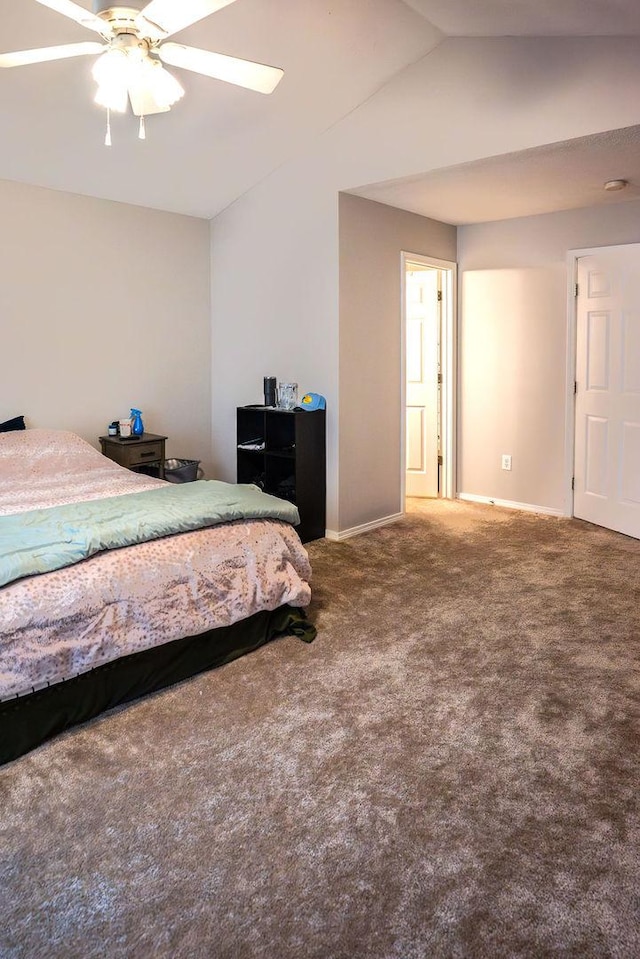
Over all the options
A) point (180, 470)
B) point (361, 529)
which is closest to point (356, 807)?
point (361, 529)

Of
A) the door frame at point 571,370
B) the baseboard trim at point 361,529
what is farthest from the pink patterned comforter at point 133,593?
the door frame at point 571,370

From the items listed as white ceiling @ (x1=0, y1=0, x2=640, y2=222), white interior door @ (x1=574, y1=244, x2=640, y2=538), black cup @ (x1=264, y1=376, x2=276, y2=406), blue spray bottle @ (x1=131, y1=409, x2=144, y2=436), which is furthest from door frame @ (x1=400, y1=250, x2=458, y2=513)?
blue spray bottle @ (x1=131, y1=409, x2=144, y2=436)

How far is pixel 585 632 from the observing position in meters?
3.18

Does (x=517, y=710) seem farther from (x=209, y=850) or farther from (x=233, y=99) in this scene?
(x=233, y=99)

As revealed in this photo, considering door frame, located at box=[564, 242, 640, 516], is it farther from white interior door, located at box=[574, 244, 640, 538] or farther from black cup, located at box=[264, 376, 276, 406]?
black cup, located at box=[264, 376, 276, 406]

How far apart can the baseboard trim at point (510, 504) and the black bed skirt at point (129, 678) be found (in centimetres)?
285

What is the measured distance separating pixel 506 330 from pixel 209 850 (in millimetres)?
4596

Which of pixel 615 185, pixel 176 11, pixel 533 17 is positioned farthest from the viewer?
pixel 615 185

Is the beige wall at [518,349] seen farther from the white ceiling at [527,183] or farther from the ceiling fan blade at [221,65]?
the ceiling fan blade at [221,65]

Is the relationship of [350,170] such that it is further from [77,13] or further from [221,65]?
[77,13]

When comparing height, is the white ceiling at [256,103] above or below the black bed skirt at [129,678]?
above

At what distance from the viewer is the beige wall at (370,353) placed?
4.61 m

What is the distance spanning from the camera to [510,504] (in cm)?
563

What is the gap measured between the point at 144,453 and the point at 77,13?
2804 mm
